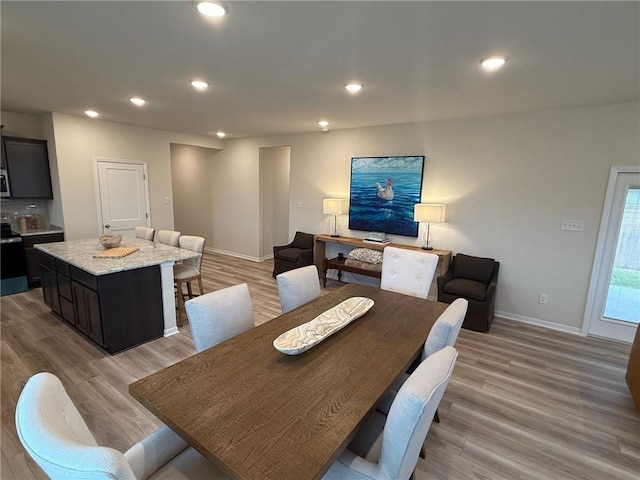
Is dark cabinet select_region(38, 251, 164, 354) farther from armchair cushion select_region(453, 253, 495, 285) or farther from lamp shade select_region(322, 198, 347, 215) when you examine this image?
armchair cushion select_region(453, 253, 495, 285)

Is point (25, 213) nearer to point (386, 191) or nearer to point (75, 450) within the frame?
point (386, 191)

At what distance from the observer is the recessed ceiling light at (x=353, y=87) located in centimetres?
280

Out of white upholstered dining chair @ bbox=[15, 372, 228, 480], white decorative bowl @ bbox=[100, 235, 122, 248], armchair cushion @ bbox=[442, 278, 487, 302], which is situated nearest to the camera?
white upholstered dining chair @ bbox=[15, 372, 228, 480]

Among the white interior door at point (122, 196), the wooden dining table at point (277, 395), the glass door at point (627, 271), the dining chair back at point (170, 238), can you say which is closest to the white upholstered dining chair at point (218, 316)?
the wooden dining table at point (277, 395)

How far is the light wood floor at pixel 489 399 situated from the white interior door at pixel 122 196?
1.86 meters

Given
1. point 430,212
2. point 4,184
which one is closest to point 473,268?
point 430,212

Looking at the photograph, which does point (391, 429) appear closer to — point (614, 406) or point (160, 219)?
point (614, 406)

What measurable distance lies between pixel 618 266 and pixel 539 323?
1042 mm

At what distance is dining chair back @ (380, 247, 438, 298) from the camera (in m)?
2.78

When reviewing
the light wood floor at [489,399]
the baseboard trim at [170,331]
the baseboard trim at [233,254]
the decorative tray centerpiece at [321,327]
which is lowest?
the light wood floor at [489,399]

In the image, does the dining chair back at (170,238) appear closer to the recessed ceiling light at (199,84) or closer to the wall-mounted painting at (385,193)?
the recessed ceiling light at (199,84)

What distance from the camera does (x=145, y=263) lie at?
9.83 ft

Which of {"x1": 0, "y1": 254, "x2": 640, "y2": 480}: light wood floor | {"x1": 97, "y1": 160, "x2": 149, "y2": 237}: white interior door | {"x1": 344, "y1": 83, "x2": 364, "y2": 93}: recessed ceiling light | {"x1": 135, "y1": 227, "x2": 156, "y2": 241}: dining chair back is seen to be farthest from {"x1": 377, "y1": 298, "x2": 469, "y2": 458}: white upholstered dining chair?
{"x1": 97, "y1": 160, "x2": 149, "y2": 237}: white interior door

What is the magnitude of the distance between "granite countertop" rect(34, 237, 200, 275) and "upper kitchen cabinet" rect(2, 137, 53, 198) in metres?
1.72
